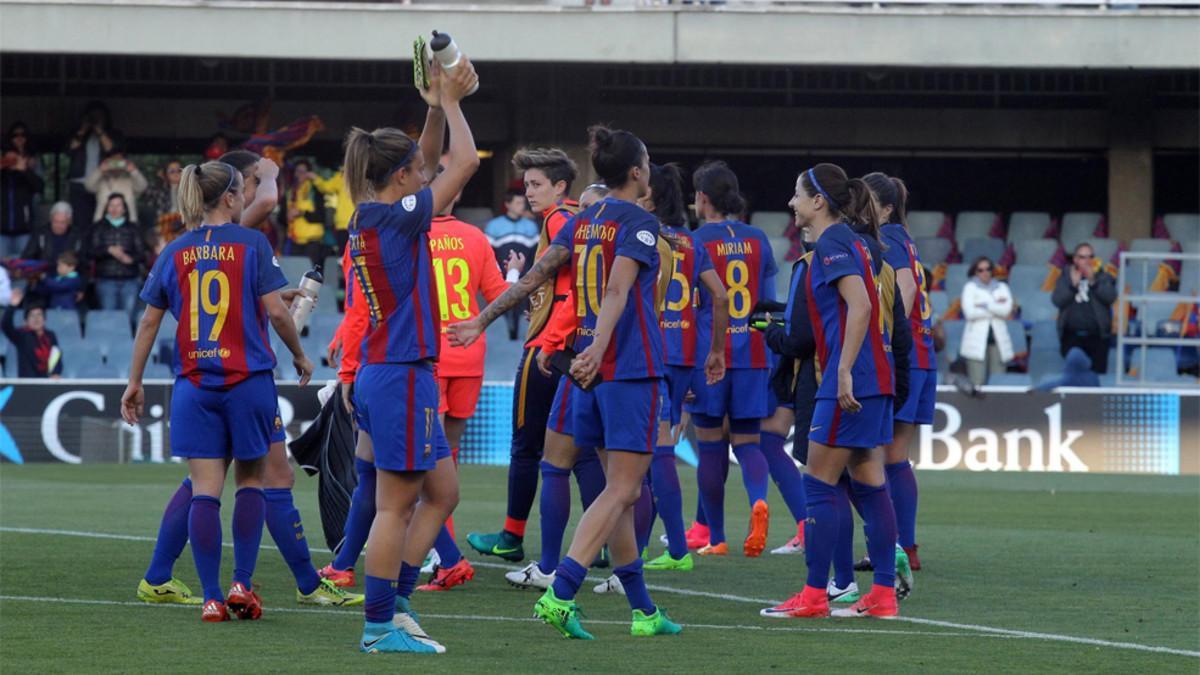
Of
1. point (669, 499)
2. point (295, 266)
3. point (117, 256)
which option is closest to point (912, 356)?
point (669, 499)

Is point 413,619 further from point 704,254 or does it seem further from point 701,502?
point 701,502

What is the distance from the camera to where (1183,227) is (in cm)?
2336

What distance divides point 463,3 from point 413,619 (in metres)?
15.9

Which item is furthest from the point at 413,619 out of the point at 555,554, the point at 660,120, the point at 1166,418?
the point at 660,120

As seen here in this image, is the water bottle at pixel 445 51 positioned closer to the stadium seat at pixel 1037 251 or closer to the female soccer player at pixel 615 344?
the female soccer player at pixel 615 344

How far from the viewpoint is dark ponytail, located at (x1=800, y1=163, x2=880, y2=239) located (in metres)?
8.04

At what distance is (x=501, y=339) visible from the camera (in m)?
20.8

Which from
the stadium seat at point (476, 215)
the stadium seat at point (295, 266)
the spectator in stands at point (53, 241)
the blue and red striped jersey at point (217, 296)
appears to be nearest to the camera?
the blue and red striped jersey at point (217, 296)

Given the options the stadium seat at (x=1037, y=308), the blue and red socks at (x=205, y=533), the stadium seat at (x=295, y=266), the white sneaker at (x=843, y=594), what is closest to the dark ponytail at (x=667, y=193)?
the white sneaker at (x=843, y=594)

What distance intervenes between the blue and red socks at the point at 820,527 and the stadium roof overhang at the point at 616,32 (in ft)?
44.5

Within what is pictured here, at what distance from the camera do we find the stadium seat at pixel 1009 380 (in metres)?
20.4

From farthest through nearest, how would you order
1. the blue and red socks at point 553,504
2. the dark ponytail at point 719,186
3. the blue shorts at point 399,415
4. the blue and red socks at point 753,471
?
1. the blue and red socks at point 753,471
2. the dark ponytail at point 719,186
3. the blue and red socks at point 553,504
4. the blue shorts at point 399,415

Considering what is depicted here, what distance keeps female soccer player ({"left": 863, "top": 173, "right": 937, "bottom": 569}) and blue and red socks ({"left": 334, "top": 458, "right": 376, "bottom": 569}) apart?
8.75ft

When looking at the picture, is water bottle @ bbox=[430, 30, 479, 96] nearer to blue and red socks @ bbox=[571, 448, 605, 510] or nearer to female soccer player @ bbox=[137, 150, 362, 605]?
female soccer player @ bbox=[137, 150, 362, 605]
